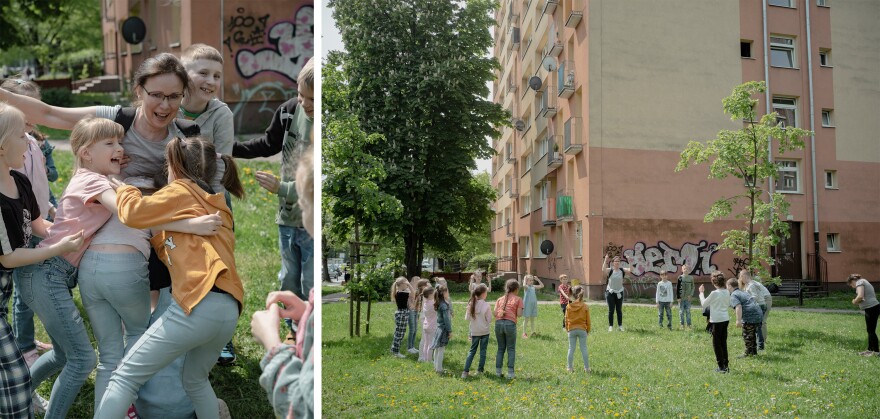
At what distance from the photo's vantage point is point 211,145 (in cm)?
212

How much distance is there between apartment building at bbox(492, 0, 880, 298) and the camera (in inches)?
144

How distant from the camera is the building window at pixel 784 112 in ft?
12.5

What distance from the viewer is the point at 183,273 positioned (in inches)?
78.3

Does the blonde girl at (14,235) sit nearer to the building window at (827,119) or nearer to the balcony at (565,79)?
the balcony at (565,79)

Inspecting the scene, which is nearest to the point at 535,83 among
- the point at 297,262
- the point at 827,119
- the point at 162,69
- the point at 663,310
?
the point at 663,310

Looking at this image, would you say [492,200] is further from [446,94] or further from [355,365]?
[355,365]

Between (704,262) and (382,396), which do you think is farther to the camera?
(704,262)

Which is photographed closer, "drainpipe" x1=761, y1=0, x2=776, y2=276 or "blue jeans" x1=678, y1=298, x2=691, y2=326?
"blue jeans" x1=678, y1=298, x2=691, y2=326

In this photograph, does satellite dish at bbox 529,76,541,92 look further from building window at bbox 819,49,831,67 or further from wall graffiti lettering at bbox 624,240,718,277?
building window at bbox 819,49,831,67

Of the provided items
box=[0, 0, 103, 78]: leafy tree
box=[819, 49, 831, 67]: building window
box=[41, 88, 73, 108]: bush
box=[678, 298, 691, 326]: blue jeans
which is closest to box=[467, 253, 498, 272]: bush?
box=[678, 298, 691, 326]: blue jeans

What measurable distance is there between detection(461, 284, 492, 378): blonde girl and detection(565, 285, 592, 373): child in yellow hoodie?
15.7 inches

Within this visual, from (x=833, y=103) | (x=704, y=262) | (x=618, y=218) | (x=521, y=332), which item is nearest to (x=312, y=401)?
→ (x=521, y=332)

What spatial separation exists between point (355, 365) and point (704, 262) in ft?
6.31

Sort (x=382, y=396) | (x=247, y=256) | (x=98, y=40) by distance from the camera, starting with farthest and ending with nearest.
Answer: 1. (x=98, y=40)
2. (x=247, y=256)
3. (x=382, y=396)
